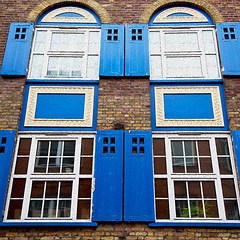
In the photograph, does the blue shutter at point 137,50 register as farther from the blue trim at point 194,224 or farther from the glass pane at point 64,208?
the blue trim at point 194,224

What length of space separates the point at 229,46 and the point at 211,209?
4646mm

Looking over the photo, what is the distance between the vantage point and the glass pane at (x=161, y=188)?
632 cm

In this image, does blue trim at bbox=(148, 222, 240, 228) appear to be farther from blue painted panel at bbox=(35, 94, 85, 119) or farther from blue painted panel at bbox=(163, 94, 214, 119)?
blue painted panel at bbox=(35, 94, 85, 119)

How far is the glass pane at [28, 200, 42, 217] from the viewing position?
20.1 feet

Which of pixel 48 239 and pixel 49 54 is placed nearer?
pixel 48 239

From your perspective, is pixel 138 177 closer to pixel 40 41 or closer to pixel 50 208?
pixel 50 208

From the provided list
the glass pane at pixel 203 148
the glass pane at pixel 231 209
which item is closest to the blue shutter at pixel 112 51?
the glass pane at pixel 203 148

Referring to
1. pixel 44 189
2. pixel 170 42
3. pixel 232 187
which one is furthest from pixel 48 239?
pixel 170 42

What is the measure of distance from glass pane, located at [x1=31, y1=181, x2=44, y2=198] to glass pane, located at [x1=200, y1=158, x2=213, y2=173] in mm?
3788

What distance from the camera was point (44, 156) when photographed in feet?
21.9

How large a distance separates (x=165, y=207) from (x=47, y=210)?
8.67 ft

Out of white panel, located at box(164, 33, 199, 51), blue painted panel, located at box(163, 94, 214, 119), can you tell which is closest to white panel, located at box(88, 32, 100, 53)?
white panel, located at box(164, 33, 199, 51)

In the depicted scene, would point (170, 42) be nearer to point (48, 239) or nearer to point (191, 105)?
point (191, 105)

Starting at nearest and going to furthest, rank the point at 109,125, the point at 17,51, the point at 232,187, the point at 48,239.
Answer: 1. the point at 48,239
2. the point at 232,187
3. the point at 109,125
4. the point at 17,51
